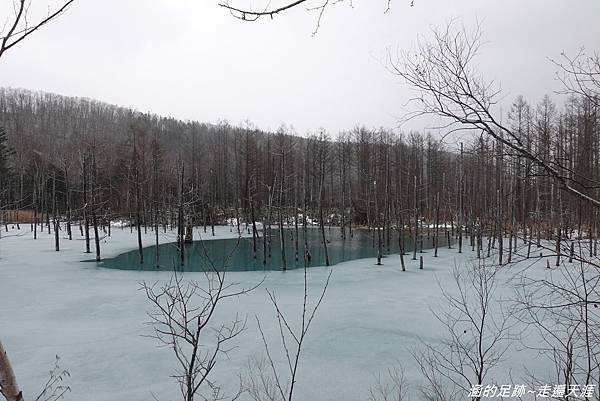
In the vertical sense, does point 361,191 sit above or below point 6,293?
above

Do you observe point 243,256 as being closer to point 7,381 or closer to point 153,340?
point 153,340

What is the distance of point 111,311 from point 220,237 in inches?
745

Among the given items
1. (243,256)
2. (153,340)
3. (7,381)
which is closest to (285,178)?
(243,256)

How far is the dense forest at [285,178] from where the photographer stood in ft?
10.6

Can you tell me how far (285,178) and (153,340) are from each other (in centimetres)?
1535

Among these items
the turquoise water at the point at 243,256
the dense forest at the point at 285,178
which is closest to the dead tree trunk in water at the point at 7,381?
the dense forest at the point at 285,178

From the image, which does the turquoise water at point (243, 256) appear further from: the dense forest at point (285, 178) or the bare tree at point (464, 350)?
the bare tree at point (464, 350)

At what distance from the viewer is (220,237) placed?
92.8ft

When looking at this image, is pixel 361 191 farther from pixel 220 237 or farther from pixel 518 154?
pixel 518 154

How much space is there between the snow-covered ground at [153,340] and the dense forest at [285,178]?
248cm

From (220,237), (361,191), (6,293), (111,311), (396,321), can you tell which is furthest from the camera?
(361,191)

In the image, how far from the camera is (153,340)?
24.3 ft

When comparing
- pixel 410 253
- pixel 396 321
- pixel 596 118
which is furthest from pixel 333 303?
pixel 410 253

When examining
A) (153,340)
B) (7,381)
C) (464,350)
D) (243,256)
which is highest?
(7,381)
